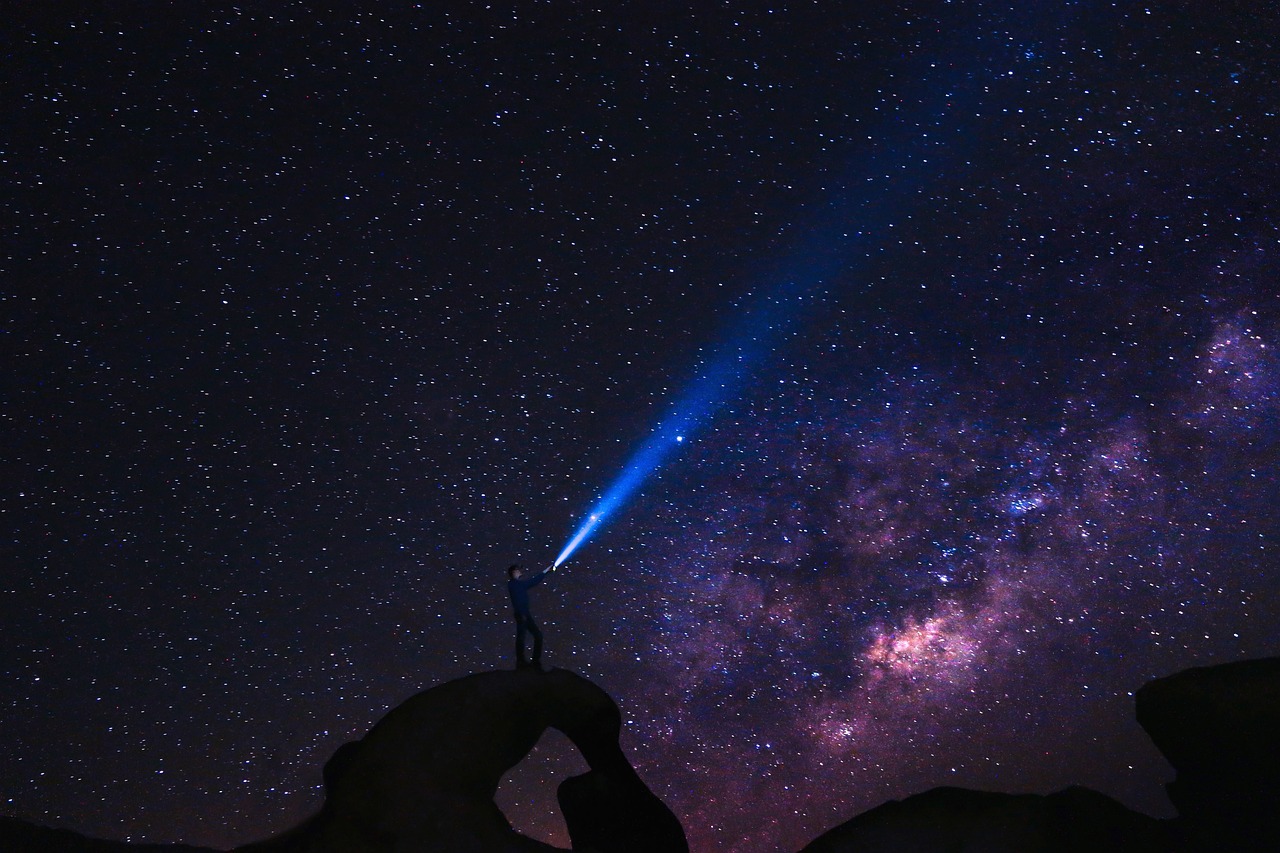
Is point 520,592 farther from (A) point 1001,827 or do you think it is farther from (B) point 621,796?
(A) point 1001,827

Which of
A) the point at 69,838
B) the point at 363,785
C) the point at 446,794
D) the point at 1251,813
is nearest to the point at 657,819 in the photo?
the point at 446,794

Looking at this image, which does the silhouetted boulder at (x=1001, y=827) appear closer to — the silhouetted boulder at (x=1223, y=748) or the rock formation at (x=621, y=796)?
the rock formation at (x=621, y=796)

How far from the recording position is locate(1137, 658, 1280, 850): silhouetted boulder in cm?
1005

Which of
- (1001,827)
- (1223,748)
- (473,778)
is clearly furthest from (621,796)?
(1223,748)

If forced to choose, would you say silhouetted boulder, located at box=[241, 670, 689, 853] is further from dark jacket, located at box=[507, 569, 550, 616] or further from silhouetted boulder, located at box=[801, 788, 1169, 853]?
silhouetted boulder, located at box=[801, 788, 1169, 853]

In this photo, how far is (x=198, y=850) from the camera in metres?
12.2

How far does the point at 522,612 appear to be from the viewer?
11.2 metres

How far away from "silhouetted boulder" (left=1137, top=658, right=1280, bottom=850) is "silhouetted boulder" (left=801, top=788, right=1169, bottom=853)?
632mm

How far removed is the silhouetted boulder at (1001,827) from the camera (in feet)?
34.4

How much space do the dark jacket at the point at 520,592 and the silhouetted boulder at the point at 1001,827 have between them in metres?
5.17

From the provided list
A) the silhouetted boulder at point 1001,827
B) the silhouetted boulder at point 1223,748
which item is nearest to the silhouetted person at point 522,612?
the silhouetted boulder at point 1001,827

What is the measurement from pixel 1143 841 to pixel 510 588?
361 inches

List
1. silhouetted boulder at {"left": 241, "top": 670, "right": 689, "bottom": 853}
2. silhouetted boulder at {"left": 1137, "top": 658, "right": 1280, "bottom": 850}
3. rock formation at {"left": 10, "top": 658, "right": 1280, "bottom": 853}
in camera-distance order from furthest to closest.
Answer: silhouetted boulder at {"left": 1137, "top": 658, "right": 1280, "bottom": 850}, rock formation at {"left": 10, "top": 658, "right": 1280, "bottom": 853}, silhouetted boulder at {"left": 241, "top": 670, "right": 689, "bottom": 853}

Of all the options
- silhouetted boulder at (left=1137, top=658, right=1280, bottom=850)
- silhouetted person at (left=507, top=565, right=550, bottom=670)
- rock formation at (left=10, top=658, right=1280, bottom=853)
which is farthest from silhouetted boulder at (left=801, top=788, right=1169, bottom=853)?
silhouetted person at (left=507, top=565, right=550, bottom=670)
